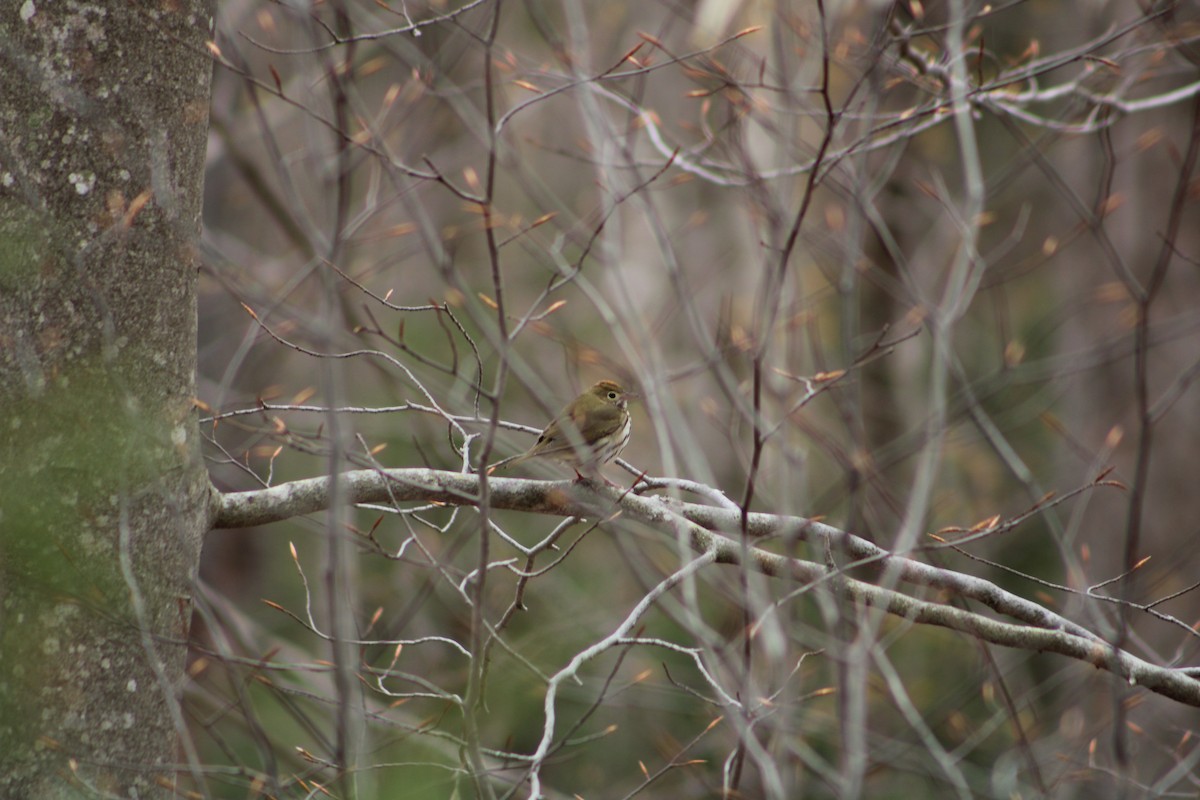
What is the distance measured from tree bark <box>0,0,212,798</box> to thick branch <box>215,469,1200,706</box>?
0.34 meters

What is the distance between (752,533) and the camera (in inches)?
132

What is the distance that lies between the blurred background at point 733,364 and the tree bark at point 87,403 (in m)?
0.25

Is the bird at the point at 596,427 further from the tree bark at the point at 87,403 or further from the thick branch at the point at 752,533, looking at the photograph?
the tree bark at the point at 87,403

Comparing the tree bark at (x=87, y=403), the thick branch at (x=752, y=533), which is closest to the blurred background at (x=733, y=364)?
the thick branch at (x=752, y=533)

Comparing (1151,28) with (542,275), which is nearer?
(1151,28)

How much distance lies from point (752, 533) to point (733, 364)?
6125 millimetres

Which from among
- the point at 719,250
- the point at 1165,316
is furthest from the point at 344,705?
the point at 719,250

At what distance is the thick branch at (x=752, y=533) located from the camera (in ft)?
10.1

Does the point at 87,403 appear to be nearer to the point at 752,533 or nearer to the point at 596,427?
the point at 752,533

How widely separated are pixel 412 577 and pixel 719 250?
14.4 ft

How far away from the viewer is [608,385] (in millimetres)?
5469

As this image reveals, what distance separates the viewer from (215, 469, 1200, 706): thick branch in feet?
10.1

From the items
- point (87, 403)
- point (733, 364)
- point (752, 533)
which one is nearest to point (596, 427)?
point (752, 533)

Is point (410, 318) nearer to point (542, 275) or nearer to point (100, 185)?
point (542, 275)
